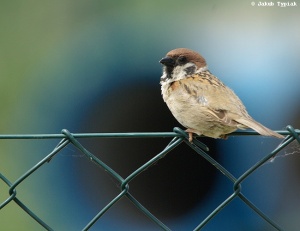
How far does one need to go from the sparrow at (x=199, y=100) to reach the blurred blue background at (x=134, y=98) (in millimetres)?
1330

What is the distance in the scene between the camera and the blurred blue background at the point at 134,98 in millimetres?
4449

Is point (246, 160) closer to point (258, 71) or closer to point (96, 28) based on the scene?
point (258, 71)

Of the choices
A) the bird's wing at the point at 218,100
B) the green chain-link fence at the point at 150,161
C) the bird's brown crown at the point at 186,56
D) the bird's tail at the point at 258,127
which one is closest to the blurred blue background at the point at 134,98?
the bird's brown crown at the point at 186,56

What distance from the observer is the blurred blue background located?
445 centimetres

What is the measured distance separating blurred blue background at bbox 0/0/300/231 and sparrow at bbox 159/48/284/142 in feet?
4.36

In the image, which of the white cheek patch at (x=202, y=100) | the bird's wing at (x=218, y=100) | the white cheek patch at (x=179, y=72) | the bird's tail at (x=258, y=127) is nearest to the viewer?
the bird's tail at (x=258, y=127)

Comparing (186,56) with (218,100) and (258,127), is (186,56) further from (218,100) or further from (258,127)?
(258,127)

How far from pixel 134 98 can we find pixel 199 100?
86.9 inches

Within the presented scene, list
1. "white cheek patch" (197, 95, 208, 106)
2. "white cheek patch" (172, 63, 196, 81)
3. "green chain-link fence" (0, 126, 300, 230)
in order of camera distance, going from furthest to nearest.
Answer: "white cheek patch" (172, 63, 196, 81) → "white cheek patch" (197, 95, 208, 106) → "green chain-link fence" (0, 126, 300, 230)

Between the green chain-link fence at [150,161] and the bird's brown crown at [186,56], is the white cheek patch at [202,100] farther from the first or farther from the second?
the green chain-link fence at [150,161]

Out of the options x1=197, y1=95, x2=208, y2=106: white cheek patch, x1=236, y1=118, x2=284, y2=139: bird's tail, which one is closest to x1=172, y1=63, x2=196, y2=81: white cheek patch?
x1=197, y1=95, x2=208, y2=106: white cheek patch

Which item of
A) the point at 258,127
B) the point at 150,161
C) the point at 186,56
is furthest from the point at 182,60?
the point at 150,161

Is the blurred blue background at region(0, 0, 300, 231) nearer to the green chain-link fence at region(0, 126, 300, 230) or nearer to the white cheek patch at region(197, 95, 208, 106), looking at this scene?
the white cheek patch at region(197, 95, 208, 106)

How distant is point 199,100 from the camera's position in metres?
2.75
